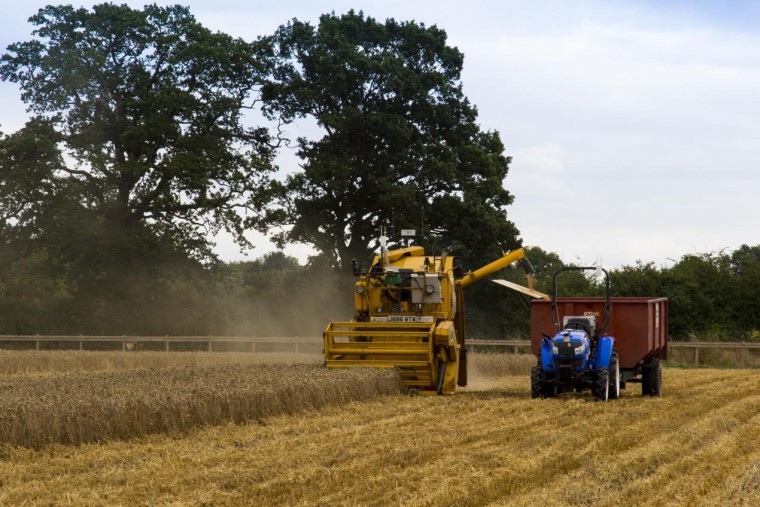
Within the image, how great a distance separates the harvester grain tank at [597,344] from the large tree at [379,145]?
2096 centimetres

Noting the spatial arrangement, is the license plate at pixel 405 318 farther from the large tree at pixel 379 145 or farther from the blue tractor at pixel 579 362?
the large tree at pixel 379 145

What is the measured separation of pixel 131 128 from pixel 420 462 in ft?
99.6

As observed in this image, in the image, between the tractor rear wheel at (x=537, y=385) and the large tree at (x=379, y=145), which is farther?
the large tree at (x=379, y=145)

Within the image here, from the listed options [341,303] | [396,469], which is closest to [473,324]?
[341,303]

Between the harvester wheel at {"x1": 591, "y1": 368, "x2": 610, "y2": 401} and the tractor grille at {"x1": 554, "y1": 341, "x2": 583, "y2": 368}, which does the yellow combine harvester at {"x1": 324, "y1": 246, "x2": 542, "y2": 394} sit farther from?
A: the harvester wheel at {"x1": 591, "y1": 368, "x2": 610, "y2": 401}

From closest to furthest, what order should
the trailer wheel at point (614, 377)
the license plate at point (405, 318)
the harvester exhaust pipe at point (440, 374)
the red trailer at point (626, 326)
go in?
the trailer wheel at point (614, 377), the harvester exhaust pipe at point (440, 374), the red trailer at point (626, 326), the license plate at point (405, 318)

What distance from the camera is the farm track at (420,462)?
8695mm

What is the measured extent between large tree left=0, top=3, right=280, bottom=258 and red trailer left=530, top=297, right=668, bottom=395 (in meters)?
22.2

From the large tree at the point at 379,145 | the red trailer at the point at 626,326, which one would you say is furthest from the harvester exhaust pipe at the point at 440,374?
the large tree at the point at 379,145

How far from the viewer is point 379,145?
140 feet

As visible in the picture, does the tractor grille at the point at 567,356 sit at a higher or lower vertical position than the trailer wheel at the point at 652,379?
higher

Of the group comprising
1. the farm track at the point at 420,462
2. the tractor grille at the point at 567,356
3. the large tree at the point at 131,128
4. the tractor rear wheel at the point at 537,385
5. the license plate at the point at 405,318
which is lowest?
the farm track at the point at 420,462

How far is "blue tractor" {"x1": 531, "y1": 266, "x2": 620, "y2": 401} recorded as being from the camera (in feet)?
56.5

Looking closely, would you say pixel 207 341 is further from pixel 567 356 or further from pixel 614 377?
pixel 567 356
